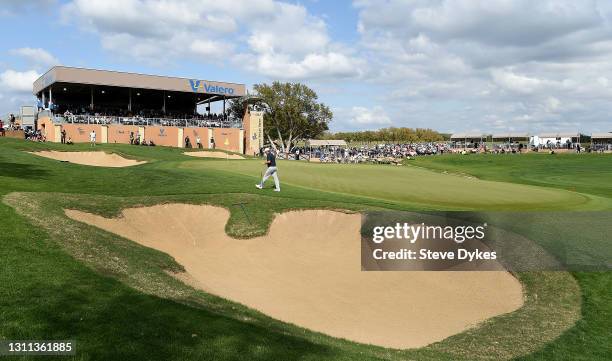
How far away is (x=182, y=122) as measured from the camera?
6172cm

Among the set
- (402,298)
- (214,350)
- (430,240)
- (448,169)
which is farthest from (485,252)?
(448,169)

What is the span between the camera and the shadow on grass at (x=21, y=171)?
65.7 ft

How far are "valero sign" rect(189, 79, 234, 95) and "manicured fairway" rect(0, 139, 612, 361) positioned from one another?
4530 centimetres

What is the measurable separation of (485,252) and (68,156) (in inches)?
1394

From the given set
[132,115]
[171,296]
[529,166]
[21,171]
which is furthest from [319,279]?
[132,115]

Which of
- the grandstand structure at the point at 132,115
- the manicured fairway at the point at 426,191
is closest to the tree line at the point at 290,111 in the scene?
the grandstand structure at the point at 132,115

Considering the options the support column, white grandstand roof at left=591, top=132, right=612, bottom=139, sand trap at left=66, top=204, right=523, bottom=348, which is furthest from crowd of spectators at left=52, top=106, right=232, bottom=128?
white grandstand roof at left=591, top=132, right=612, bottom=139

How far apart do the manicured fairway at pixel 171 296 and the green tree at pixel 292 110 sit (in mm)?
65843

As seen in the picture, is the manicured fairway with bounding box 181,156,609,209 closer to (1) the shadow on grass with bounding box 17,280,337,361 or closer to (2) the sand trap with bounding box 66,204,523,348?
(2) the sand trap with bounding box 66,204,523,348

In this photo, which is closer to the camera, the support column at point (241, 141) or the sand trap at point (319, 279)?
the sand trap at point (319, 279)

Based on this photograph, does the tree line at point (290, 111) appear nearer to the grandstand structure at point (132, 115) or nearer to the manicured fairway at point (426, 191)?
the grandstand structure at point (132, 115)

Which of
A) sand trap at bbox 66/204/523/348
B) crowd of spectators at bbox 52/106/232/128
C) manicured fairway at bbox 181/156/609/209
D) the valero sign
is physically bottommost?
sand trap at bbox 66/204/523/348

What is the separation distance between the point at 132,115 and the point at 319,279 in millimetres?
54079

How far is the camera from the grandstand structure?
179ft
